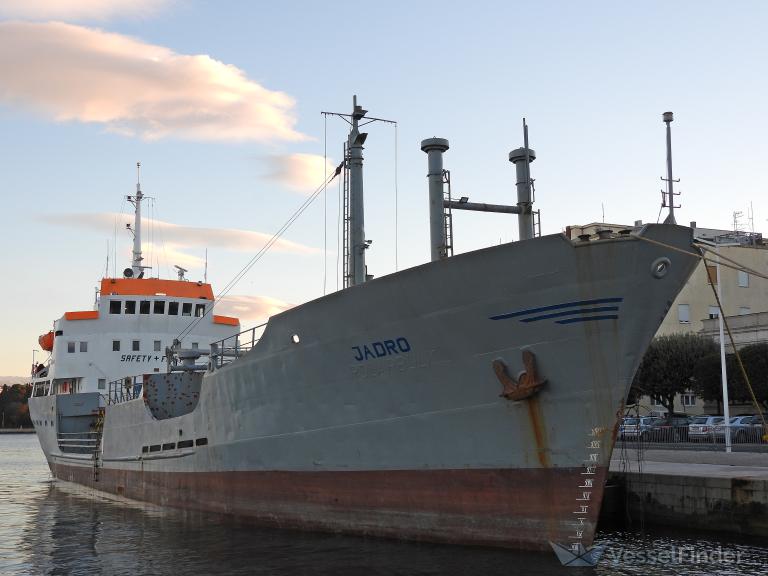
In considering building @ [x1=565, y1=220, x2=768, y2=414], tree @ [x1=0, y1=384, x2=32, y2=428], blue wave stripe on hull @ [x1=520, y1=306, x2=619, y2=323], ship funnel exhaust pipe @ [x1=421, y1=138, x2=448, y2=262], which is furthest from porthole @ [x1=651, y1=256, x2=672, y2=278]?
tree @ [x1=0, y1=384, x2=32, y2=428]

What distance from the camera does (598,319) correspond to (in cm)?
1064

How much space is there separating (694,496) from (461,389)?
6355mm

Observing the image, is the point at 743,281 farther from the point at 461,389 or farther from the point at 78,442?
the point at 461,389

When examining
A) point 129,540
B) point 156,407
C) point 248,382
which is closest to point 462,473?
point 248,382

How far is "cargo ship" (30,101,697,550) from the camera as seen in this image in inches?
420

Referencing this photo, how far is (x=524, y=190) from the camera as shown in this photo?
1439cm

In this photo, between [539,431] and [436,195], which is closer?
[539,431]

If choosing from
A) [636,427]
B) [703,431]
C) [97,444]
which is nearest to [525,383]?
[97,444]

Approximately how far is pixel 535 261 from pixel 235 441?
7597mm

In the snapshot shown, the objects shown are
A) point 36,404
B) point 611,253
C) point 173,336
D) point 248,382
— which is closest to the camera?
point 611,253

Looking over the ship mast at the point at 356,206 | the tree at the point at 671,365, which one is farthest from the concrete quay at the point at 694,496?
the tree at the point at 671,365

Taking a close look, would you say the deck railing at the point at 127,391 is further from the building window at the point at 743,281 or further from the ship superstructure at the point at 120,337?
the building window at the point at 743,281

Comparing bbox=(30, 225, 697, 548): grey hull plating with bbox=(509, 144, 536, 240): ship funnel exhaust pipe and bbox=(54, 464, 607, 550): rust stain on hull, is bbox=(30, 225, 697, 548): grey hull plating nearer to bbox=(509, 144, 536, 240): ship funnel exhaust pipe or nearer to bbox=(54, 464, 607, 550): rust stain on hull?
bbox=(54, 464, 607, 550): rust stain on hull

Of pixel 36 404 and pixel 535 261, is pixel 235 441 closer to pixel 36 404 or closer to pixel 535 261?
pixel 535 261
